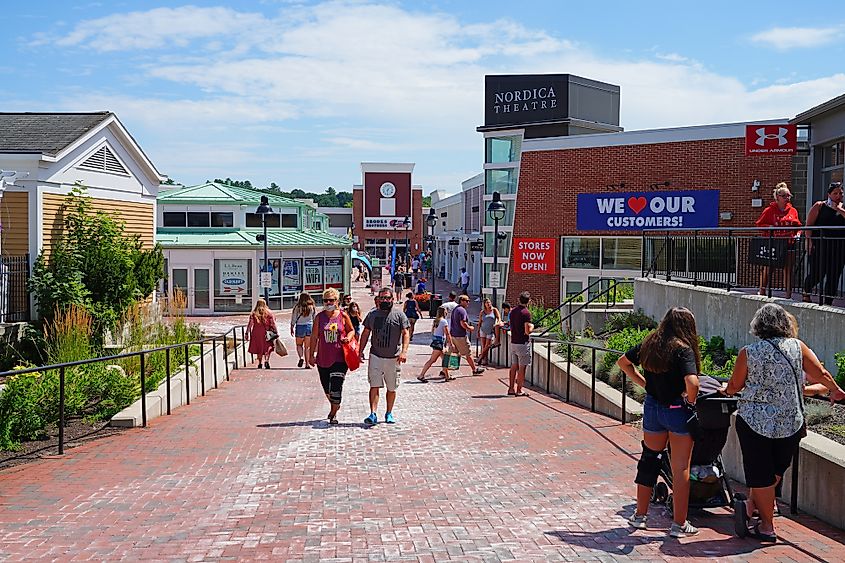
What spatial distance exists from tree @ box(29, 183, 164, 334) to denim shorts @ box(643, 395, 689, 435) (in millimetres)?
14647

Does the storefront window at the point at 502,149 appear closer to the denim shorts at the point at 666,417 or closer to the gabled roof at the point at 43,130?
the gabled roof at the point at 43,130

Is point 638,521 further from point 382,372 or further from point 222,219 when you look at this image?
point 222,219

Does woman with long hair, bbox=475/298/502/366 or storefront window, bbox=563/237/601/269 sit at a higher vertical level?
storefront window, bbox=563/237/601/269

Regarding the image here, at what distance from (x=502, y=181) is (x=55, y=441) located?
25670 millimetres

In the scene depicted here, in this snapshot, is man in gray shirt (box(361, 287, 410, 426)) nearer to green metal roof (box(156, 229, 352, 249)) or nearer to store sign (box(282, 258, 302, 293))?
green metal roof (box(156, 229, 352, 249))

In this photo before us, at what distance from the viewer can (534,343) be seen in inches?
743

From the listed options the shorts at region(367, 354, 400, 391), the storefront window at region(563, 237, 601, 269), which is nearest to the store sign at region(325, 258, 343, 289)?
the storefront window at region(563, 237, 601, 269)

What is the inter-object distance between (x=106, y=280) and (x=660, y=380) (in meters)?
16.4

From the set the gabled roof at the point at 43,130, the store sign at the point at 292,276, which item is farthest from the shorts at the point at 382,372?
the store sign at the point at 292,276

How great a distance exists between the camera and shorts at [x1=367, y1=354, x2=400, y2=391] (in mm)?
10984

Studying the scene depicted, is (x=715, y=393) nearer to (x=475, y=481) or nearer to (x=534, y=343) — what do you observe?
(x=475, y=481)

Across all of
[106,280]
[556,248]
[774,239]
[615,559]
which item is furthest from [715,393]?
[556,248]

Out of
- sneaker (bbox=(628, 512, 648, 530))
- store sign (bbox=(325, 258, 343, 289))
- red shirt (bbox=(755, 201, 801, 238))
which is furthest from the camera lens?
store sign (bbox=(325, 258, 343, 289))

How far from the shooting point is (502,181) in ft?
113
